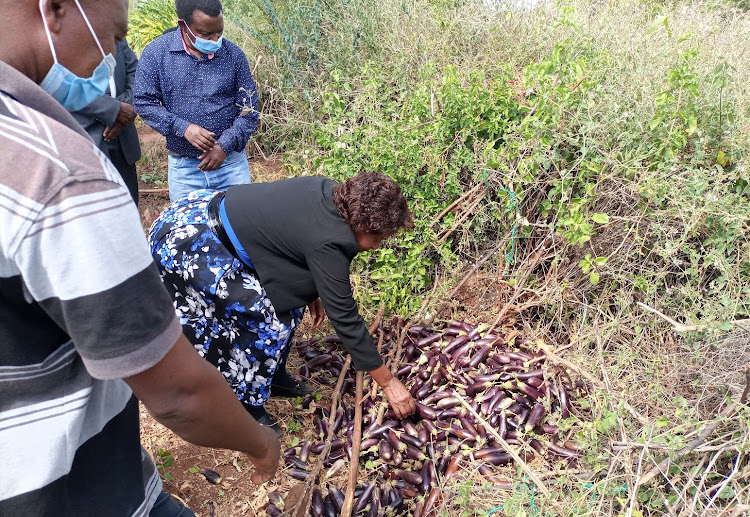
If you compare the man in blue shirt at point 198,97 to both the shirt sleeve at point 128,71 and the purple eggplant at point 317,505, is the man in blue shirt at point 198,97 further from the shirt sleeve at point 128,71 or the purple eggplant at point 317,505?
the purple eggplant at point 317,505

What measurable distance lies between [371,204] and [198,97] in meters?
1.96

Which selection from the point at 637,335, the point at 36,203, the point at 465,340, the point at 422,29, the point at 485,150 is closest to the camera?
the point at 36,203

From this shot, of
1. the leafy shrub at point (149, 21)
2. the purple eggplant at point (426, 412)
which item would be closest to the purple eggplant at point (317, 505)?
the purple eggplant at point (426, 412)

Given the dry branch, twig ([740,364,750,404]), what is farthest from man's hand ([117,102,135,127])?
twig ([740,364,750,404])

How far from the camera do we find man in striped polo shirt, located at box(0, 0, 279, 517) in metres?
0.92

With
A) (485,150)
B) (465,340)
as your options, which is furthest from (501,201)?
(465,340)

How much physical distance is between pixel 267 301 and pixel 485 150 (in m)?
1.86

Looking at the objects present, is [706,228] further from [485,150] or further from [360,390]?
[360,390]

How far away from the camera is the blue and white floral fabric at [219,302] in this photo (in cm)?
287

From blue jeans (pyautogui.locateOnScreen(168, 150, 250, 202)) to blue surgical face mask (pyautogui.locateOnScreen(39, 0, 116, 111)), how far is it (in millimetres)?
2593

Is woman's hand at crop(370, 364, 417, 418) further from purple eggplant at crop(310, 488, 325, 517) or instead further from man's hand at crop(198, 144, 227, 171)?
man's hand at crop(198, 144, 227, 171)

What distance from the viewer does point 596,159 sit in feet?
10.9

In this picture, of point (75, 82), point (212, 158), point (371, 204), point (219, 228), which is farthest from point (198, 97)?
point (75, 82)

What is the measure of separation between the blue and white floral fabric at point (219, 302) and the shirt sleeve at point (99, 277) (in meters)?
1.82
